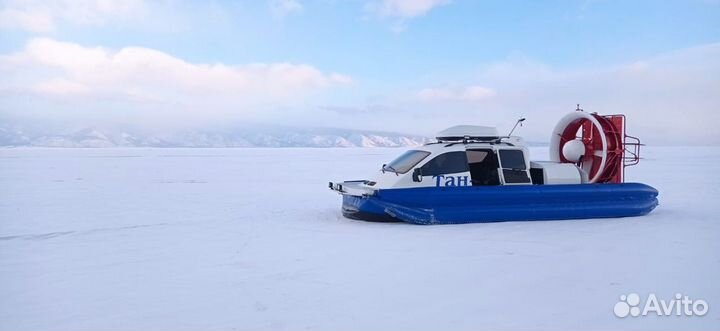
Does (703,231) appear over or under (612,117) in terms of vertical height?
under

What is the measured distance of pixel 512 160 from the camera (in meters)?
8.62

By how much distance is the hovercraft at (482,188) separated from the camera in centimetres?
793

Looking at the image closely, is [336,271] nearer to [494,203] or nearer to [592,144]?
[494,203]

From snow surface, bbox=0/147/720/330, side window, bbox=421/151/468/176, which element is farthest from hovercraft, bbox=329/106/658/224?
snow surface, bbox=0/147/720/330

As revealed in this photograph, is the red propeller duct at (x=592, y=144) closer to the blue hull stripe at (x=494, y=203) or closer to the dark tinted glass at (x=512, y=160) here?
the blue hull stripe at (x=494, y=203)

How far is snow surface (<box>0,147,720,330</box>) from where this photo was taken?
13.0 feet

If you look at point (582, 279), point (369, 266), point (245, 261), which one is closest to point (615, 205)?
point (582, 279)

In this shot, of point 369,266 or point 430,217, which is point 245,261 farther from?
point 430,217

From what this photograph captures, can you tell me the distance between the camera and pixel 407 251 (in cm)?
618

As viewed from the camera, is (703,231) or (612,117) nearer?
(703,231)

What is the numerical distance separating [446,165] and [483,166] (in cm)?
85

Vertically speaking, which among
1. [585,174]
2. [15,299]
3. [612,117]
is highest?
[612,117]

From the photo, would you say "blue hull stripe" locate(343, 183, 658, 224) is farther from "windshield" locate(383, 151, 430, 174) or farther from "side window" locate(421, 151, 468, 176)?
"windshield" locate(383, 151, 430, 174)

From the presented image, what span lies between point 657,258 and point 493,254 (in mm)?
1730
